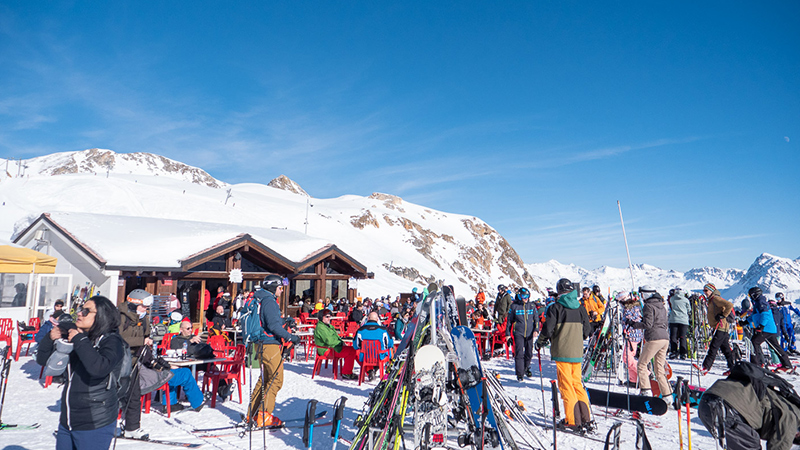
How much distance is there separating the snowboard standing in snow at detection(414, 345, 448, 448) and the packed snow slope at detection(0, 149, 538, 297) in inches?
577

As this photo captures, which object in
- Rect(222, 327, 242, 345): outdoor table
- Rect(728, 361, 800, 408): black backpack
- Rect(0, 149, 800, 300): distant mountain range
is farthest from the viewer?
Rect(0, 149, 800, 300): distant mountain range

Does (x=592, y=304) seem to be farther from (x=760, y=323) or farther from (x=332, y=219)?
(x=332, y=219)

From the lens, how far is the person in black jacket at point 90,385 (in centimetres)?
307

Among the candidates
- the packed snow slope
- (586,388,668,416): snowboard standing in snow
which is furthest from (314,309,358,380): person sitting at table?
the packed snow slope

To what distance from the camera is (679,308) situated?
33.0ft

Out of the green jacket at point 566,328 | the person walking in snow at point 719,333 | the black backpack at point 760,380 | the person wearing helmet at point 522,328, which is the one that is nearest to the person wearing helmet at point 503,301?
the person wearing helmet at point 522,328

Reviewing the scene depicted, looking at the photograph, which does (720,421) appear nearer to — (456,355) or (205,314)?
(456,355)

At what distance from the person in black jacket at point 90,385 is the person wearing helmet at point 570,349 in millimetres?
4537

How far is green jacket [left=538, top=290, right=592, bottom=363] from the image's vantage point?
540 cm

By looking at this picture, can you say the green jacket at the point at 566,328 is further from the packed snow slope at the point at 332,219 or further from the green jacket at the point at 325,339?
the packed snow slope at the point at 332,219

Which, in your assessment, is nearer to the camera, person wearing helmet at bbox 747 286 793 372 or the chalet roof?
person wearing helmet at bbox 747 286 793 372

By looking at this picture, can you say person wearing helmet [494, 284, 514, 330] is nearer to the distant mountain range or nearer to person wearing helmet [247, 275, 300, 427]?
person wearing helmet [247, 275, 300, 427]

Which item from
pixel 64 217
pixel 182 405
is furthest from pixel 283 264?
pixel 182 405

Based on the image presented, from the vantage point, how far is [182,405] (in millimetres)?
6402
